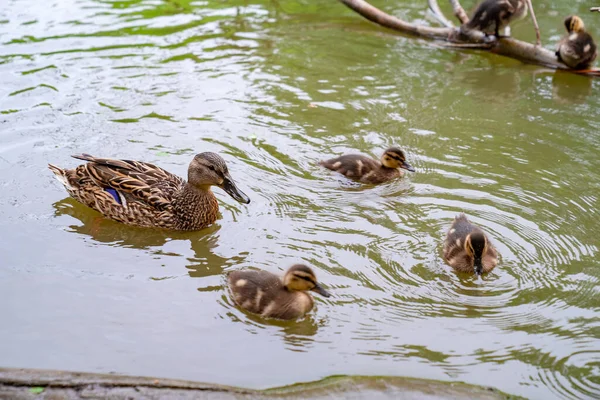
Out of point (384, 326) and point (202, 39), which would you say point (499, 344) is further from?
point (202, 39)

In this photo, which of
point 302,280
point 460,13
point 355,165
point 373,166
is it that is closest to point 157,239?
point 302,280

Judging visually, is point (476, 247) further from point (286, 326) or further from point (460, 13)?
point (460, 13)

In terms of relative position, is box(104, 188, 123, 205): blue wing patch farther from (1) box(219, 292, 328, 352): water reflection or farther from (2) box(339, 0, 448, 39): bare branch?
(2) box(339, 0, 448, 39): bare branch

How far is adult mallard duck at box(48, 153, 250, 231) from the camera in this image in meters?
5.37

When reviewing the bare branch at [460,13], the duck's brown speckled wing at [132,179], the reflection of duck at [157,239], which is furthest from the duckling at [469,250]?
the bare branch at [460,13]

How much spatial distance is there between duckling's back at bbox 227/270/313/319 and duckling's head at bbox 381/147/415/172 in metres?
1.95

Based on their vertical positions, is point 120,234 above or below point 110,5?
below

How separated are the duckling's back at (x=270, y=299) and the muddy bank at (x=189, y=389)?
693 mm

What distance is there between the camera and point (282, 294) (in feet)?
14.0

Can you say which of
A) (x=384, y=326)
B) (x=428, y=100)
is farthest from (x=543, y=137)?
(x=384, y=326)

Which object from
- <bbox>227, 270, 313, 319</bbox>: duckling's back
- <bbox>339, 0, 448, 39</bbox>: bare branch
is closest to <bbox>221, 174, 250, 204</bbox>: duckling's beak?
<bbox>227, 270, 313, 319</bbox>: duckling's back

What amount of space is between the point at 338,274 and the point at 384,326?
0.64 metres

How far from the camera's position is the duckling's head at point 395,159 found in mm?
5922

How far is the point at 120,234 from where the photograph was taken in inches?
210
